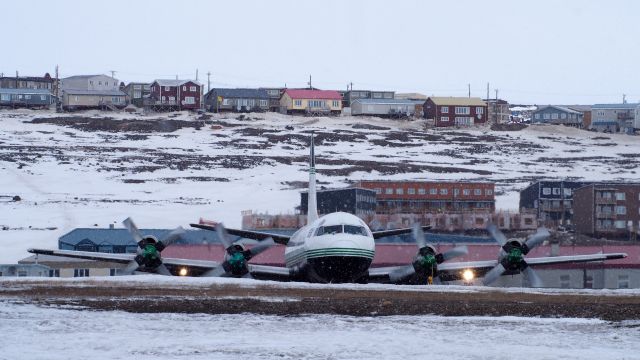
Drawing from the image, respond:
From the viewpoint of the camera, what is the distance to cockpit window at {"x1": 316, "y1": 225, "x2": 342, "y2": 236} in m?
37.8

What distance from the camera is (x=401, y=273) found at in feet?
131

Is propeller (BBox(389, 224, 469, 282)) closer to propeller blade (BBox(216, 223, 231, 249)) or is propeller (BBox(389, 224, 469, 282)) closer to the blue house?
propeller blade (BBox(216, 223, 231, 249))

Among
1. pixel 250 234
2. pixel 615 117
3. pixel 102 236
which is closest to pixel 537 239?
pixel 250 234

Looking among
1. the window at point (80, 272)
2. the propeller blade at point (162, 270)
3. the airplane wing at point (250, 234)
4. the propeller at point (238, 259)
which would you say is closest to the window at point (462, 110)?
the window at point (80, 272)

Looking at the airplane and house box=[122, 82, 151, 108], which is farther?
house box=[122, 82, 151, 108]

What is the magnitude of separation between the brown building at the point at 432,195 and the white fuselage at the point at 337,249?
179ft

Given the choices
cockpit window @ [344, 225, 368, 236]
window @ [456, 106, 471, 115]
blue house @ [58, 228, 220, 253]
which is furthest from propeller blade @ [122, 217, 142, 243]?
window @ [456, 106, 471, 115]

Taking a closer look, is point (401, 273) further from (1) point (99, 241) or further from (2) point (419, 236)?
(1) point (99, 241)

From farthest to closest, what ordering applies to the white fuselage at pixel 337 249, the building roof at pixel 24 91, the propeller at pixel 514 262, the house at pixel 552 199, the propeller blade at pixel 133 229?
the building roof at pixel 24 91 < the house at pixel 552 199 < the propeller blade at pixel 133 229 < the propeller at pixel 514 262 < the white fuselage at pixel 337 249

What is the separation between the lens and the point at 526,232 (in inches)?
3305

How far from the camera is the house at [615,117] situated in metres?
183

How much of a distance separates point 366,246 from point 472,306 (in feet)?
38.1

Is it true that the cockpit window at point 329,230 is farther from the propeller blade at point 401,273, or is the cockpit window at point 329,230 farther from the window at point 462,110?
the window at point 462,110

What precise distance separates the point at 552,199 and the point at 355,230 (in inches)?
2382
